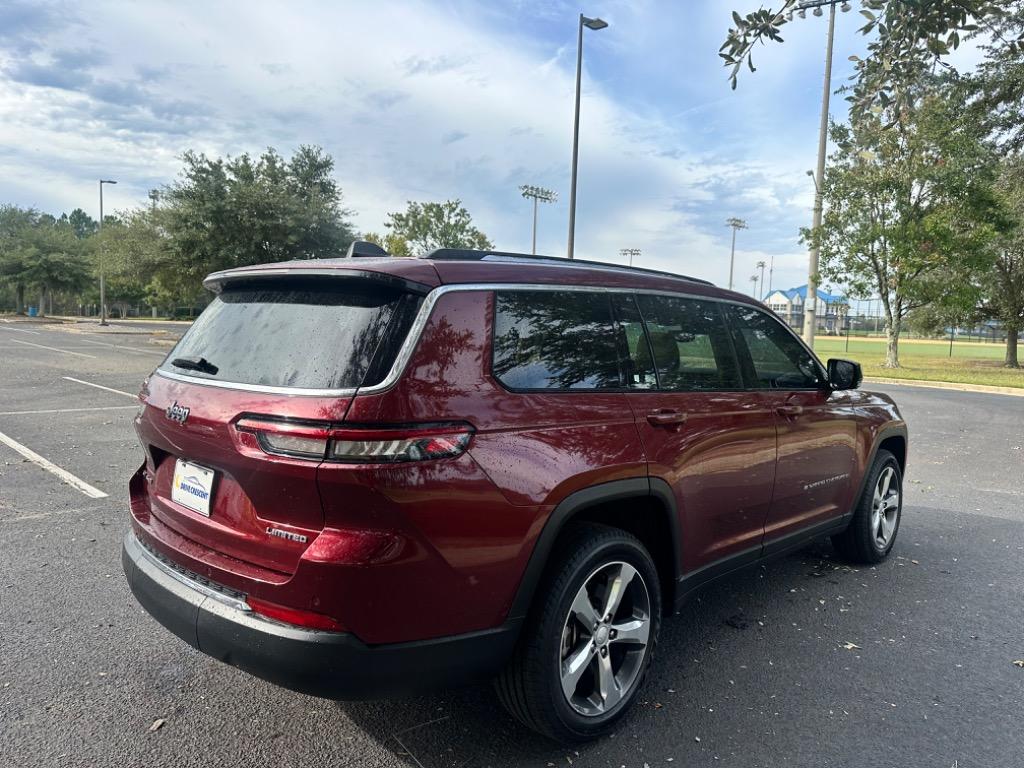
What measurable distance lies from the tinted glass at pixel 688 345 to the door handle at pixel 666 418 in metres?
0.13

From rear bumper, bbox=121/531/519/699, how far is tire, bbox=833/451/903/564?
3.12m

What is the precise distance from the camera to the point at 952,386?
18.9 metres

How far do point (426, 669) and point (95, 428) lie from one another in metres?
8.17

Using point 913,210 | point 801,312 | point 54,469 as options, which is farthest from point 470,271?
point 801,312

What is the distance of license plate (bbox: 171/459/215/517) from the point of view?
240cm

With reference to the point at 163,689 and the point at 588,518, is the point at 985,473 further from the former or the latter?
the point at 163,689

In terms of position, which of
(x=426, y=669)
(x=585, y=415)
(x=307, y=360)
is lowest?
(x=426, y=669)

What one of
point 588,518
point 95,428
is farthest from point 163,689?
point 95,428

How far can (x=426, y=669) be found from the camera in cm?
217

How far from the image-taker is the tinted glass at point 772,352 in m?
3.62

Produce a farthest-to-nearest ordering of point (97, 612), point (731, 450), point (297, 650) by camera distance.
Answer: point (97, 612)
point (731, 450)
point (297, 650)

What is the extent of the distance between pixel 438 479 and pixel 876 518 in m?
3.72

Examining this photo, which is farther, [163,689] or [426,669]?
[163,689]

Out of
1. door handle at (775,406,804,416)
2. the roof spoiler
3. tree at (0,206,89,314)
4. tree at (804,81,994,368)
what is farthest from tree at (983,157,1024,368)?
tree at (0,206,89,314)
